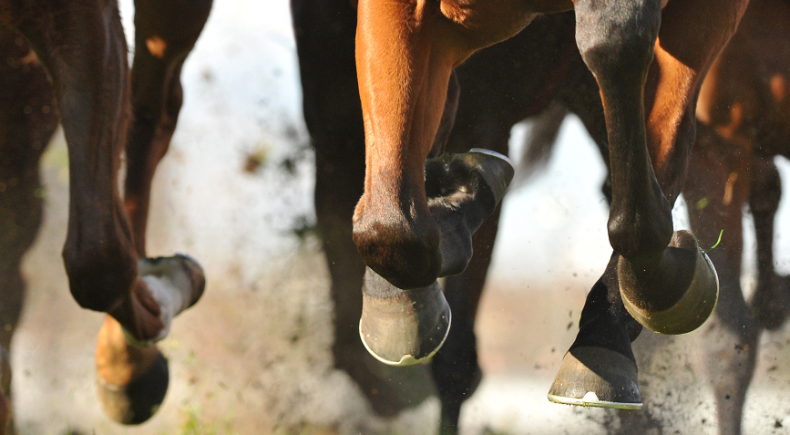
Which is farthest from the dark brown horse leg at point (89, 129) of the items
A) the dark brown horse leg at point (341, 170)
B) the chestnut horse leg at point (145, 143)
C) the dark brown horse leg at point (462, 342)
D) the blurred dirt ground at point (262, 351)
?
Result: the dark brown horse leg at point (462, 342)

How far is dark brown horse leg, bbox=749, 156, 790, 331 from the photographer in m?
2.66

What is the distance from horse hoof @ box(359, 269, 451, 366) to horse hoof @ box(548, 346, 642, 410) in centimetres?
29

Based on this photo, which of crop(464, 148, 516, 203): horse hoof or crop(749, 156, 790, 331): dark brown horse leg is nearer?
crop(464, 148, 516, 203): horse hoof

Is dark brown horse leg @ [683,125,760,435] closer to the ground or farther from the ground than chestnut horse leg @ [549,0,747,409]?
closer to the ground

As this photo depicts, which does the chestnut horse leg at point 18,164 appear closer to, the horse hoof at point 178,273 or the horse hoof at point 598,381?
the horse hoof at point 178,273

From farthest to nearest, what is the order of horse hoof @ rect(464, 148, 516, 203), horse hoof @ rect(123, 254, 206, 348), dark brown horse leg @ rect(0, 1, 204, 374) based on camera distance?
horse hoof @ rect(123, 254, 206, 348) → horse hoof @ rect(464, 148, 516, 203) → dark brown horse leg @ rect(0, 1, 204, 374)

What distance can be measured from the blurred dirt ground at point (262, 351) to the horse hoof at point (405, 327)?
3.89ft

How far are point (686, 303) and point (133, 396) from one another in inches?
62.1

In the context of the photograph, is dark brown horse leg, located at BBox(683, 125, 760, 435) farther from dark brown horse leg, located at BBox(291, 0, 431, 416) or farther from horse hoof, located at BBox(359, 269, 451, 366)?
horse hoof, located at BBox(359, 269, 451, 366)

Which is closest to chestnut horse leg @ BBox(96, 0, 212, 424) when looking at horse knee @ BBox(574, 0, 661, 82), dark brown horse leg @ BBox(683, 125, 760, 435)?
horse knee @ BBox(574, 0, 661, 82)

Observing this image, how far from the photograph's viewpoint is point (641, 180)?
1143 millimetres

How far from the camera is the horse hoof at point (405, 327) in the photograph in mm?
1501

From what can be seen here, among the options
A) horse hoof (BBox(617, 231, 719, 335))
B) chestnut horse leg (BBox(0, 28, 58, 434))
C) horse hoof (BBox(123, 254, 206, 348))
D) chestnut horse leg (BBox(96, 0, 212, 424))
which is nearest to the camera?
horse hoof (BBox(617, 231, 719, 335))

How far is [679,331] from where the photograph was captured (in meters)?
1.34
